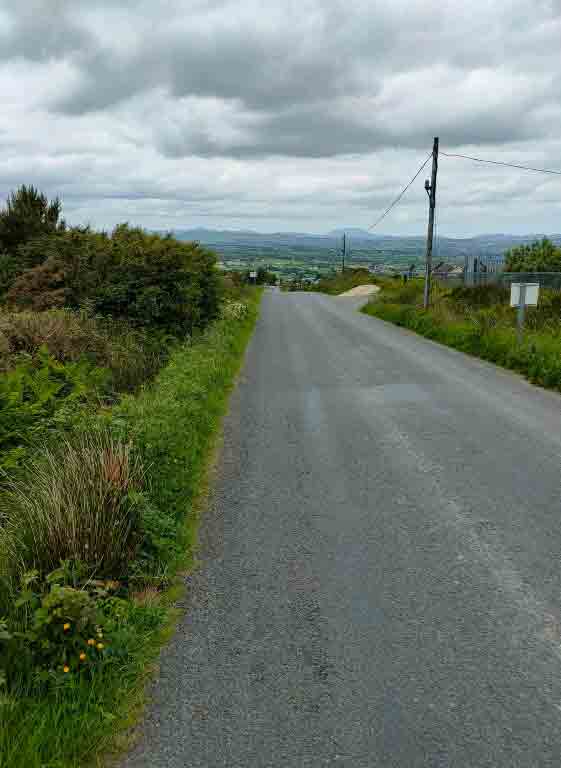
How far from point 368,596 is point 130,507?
1.78 meters

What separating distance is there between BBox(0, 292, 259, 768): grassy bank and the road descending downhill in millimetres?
187

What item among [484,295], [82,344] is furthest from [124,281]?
[484,295]

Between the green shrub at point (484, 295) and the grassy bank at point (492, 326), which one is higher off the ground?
the green shrub at point (484, 295)

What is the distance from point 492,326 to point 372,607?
15556mm

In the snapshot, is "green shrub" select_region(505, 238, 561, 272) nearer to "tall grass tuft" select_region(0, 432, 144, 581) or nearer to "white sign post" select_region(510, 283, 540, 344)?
"white sign post" select_region(510, 283, 540, 344)

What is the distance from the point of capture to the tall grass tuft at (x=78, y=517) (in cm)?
421

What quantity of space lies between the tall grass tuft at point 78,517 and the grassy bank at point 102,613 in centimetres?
2

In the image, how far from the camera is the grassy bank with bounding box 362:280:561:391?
529 inches

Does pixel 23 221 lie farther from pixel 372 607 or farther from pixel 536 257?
pixel 536 257

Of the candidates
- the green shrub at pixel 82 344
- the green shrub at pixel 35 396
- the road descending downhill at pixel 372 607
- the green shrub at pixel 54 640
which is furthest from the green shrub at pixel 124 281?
the green shrub at pixel 54 640

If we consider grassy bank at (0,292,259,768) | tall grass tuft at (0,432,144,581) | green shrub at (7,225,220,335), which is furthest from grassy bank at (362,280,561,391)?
tall grass tuft at (0,432,144,581)

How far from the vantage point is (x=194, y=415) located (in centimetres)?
813

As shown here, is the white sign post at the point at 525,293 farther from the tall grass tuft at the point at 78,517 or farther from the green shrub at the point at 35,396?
the tall grass tuft at the point at 78,517

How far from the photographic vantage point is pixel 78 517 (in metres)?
4.41
